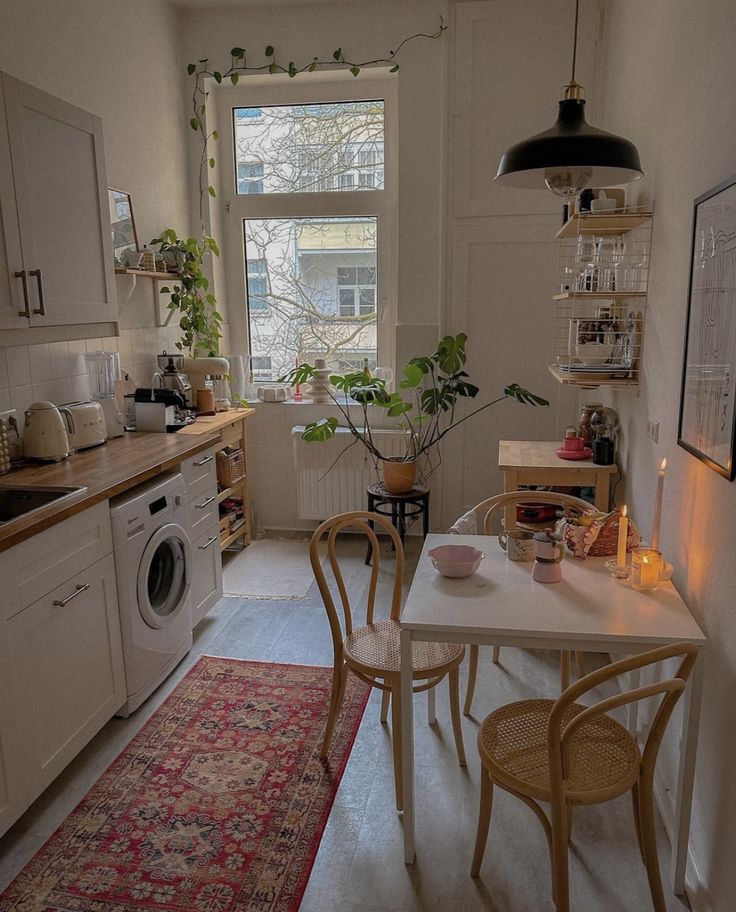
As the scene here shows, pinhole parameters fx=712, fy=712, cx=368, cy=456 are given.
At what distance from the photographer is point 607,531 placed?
217 cm

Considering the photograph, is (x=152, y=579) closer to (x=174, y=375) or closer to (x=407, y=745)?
(x=174, y=375)

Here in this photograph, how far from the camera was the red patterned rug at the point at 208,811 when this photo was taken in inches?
72.8

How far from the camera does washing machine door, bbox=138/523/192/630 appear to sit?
271cm

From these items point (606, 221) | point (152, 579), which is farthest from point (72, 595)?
point (606, 221)

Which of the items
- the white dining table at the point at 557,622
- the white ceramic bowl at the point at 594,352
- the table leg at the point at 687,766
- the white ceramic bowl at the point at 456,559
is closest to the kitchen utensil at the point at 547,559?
the white dining table at the point at 557,622

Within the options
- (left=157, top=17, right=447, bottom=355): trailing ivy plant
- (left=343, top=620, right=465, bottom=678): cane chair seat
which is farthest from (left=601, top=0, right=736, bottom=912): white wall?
(left=157, top=17, right=447, bottom=355): trailing ivy plant

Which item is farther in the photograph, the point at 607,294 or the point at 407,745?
the point at 607,294

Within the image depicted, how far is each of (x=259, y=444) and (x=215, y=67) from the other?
2.18 m

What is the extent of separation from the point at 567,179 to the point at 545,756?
1.44m

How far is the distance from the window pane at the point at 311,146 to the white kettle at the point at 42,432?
225 centimetres

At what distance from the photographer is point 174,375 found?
366 cm

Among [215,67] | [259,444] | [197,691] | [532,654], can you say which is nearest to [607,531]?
[532,654]

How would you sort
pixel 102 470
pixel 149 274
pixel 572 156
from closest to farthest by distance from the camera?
1. pixel 572 156
2. pixel 102 470
3. pixel 149 274

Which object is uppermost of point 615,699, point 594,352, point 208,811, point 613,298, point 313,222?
point 313,222
